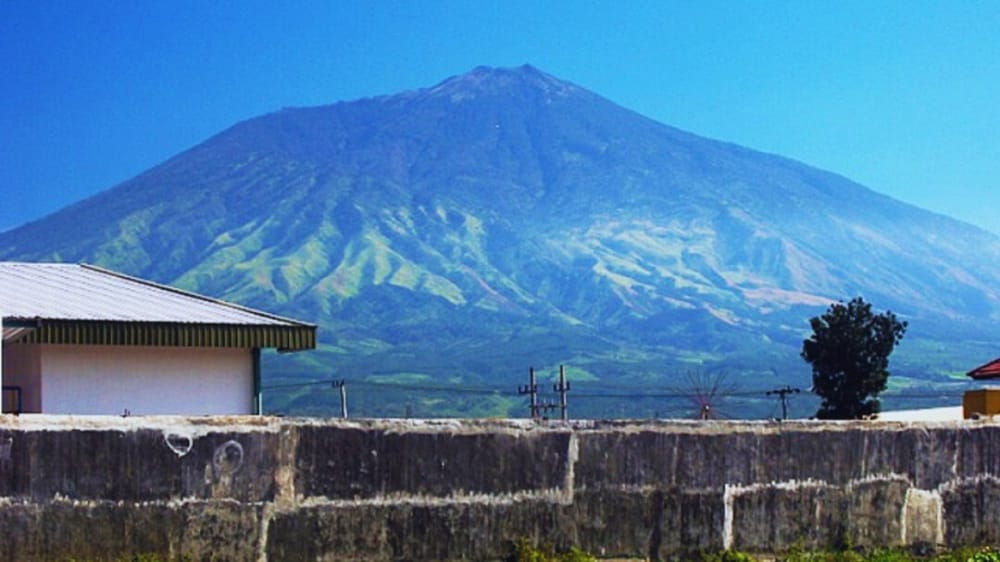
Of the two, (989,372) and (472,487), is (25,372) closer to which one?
(472,487)

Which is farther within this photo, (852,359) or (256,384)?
(852,359)

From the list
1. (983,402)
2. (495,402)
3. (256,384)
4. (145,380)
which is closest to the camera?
(983,402)

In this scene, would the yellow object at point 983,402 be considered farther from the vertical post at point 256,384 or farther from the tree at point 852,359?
the tree at point 852,359

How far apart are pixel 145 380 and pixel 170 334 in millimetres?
516

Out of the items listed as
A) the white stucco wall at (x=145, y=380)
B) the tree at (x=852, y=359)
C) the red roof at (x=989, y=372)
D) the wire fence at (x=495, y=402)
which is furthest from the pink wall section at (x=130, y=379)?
the wire fence at (x=495, y=402)

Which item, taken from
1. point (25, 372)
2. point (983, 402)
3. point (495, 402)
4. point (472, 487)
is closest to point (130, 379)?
point (25, 372)

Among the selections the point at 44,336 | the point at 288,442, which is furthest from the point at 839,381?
the point at 288,442

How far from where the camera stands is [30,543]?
8.10 meters

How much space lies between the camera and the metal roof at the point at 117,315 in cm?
1232

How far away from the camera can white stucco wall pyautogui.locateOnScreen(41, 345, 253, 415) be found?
500 inches

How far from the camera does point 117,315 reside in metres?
12.9

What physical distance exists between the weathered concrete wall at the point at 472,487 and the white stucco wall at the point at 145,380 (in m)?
4.52

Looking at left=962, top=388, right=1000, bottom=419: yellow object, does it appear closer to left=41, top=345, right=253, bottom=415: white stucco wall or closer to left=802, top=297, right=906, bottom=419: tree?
left=41, top=345, right=253, bottom=415: white stucco wall

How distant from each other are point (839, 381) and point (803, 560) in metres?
15.7
